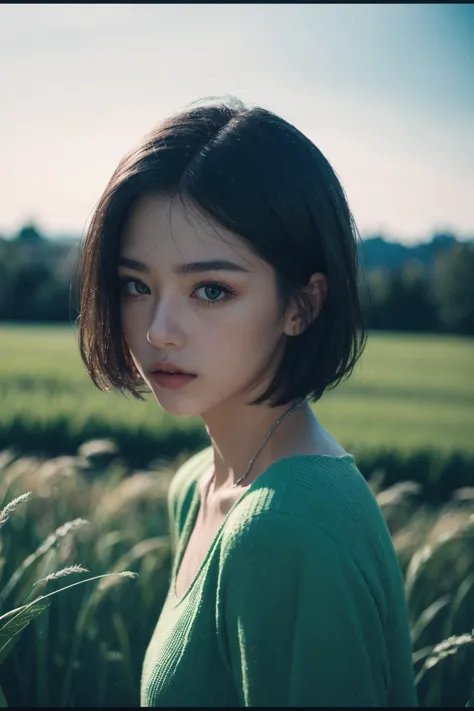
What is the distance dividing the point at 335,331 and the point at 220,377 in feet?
1.03

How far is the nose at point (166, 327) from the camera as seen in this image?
4.98 feet

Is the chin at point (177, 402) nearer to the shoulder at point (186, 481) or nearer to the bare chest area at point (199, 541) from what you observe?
the bare chest area at point (199, 541)

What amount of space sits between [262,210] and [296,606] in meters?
0.74

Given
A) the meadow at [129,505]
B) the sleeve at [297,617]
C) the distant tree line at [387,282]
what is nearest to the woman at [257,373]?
the sleeve at [297,617]

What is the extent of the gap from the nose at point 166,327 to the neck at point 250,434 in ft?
1.00

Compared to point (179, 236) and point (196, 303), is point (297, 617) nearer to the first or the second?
point (196, 303)

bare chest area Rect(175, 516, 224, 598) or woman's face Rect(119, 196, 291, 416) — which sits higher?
woman's face Rect(119, 196, 291, 416)

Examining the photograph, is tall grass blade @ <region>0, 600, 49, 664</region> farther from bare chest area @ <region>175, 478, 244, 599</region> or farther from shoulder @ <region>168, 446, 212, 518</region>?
shoulder @ <region>168, 446, 212, 518</region>

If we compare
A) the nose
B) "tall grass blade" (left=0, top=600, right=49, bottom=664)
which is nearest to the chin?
the nose

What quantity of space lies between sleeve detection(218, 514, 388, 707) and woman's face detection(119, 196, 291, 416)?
0.34 meters

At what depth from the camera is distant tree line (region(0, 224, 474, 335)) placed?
4820 millimetres

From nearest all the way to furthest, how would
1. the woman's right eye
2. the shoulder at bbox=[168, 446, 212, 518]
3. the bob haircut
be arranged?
the bob haircut, the woman's right eye, the shoulder at bbox=[168, 446, 212, 518]

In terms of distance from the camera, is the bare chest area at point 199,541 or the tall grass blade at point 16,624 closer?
the tall grass blade at point 16,624

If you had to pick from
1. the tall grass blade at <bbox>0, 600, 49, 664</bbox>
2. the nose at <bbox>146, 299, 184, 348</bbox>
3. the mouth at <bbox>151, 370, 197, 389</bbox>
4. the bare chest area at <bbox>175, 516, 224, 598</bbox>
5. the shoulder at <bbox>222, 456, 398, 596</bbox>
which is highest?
the nose at <bbox>146, 299, 184, 348</bbox>
